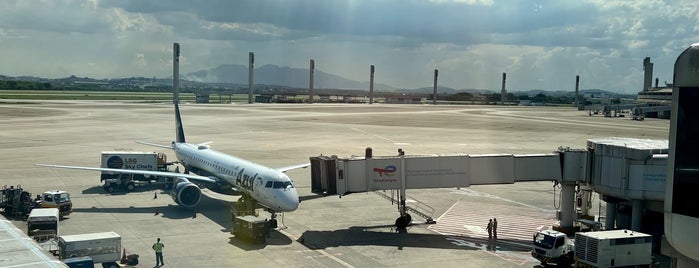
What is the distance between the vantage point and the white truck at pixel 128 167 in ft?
169

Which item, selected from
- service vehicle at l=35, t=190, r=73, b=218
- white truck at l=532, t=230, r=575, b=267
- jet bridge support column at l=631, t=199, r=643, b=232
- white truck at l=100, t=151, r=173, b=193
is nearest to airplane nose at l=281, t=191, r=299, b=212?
white truck at l=532, t=230, r=575, b=267

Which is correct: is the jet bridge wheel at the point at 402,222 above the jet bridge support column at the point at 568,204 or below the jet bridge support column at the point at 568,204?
below

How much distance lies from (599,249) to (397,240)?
11604mm

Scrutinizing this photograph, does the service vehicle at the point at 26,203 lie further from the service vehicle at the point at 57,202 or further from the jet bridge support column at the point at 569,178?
the jet bridge support column at the point at 569,178

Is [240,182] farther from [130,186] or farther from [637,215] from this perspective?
[637,215]

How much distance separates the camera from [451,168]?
3859 cm

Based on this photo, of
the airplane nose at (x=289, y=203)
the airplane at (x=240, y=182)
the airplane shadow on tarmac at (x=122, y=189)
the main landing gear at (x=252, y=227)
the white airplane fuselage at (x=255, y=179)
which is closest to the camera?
the main landing gear at (x=252, y=227)

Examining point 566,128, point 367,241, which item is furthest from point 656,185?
point 566,128

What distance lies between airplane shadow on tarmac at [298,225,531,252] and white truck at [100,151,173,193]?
22.0 metres

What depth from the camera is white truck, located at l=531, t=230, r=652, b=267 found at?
28.4 m

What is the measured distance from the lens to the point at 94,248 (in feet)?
90.6

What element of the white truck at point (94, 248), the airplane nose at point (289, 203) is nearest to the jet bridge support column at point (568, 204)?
the airplane nose at point (289, 203)

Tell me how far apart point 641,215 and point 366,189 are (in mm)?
16234

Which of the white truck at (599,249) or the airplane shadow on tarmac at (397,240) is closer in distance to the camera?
the white truck at (599,249)
